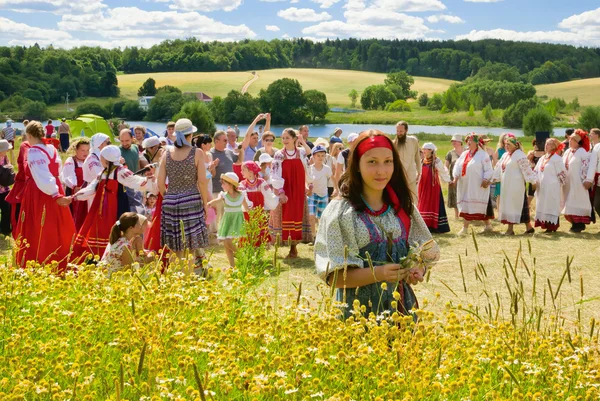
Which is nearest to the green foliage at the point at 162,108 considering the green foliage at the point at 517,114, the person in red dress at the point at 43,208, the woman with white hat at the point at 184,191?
the green foliage at the point at 517,114

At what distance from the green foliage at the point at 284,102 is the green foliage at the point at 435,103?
99.2 feet

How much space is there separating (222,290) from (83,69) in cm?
9761

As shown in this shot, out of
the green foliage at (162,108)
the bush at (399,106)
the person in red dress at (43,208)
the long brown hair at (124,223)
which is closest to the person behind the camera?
the long brown hair at (124,223)

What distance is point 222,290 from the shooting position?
4371 millimetres

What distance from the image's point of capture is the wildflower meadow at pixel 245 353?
8.68 ft

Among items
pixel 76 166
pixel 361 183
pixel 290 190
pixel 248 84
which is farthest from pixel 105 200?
pixel 248 84

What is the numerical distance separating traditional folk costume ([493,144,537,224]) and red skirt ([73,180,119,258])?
24.3ft

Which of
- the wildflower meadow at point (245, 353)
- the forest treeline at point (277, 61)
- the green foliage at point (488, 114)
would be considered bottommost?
the green foliage at point (488, 114)

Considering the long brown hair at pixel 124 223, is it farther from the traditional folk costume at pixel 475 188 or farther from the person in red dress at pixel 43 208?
the traditional folk costume at pixel 475 188

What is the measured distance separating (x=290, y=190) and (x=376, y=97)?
102042 millimetres

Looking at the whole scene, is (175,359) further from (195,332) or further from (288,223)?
(288,223)

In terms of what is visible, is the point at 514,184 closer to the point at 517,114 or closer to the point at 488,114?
the point at 517,114

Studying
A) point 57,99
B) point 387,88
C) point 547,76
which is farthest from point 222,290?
point 547,76

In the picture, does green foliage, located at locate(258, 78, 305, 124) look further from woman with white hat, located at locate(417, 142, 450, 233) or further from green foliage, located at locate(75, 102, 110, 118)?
woman with white hat, located at locate(417, 142, 450, 233)
